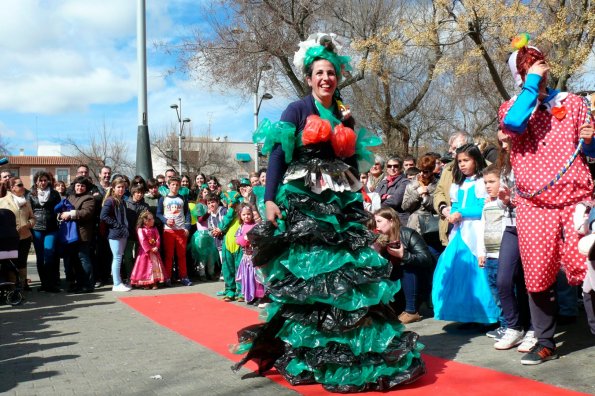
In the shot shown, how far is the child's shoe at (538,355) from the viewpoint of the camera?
4.20 metres

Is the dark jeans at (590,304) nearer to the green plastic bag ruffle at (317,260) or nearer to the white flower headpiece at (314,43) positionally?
the green plastic bag ruffle at (317,260)

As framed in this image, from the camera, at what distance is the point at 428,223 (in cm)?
703

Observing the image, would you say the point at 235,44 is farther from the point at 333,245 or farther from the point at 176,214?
the point at 333,245

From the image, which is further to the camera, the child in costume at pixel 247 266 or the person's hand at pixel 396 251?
the child in costume at pixel 247 266

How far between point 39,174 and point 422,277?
6353mm

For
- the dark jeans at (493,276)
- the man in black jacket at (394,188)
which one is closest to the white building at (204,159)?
the man in black jacket at (394,188)

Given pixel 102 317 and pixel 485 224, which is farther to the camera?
pixel 102 317

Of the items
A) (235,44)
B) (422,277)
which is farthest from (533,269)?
(235,44)

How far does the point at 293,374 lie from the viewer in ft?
12.5

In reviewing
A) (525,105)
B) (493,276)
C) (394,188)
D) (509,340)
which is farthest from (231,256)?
(525,105)

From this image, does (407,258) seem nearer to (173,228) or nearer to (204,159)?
(173,228)

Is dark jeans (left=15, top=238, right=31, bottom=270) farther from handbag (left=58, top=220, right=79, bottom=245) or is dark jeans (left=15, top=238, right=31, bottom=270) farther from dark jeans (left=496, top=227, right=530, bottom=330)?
dark jeans (left=496, top=227, right=530, bottom=330)

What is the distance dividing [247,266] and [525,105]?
4.74m

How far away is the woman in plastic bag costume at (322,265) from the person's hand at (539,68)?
129 centimetres
